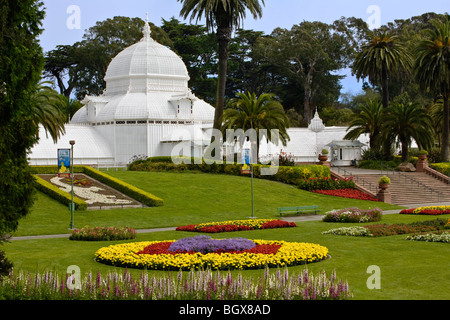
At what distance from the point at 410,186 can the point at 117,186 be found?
23.3 m

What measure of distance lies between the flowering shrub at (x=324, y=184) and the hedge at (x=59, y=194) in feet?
57.0

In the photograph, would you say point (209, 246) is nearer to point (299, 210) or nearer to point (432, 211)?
point (299, 210)

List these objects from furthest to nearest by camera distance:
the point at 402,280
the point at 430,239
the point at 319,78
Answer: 1. the point at 319,78
2. the point at 430,239
3. the point at 402,280

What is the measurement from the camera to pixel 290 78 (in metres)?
89.7

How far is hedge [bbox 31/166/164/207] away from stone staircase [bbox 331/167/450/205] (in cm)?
1743

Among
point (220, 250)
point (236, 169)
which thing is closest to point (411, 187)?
point (236, 169)

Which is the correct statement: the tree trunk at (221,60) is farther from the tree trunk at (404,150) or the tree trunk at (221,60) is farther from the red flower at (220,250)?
the red flower at (220,250)

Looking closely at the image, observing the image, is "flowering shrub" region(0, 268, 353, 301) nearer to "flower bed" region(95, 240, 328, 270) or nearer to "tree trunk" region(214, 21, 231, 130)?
"flower bed" region(95, 240, 328, 270)

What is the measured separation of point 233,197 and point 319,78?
173 feet

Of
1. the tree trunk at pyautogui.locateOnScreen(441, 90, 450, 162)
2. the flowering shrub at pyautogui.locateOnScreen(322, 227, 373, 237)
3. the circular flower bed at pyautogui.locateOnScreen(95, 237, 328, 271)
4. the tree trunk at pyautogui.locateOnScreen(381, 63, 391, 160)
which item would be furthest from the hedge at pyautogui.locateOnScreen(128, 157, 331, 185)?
the circular flower bed at pyautogui.locateOnScreen(95, 237, 328, 271)

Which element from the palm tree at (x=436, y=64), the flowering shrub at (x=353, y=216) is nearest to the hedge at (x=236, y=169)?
the flowering shrub at (x=353, y=216)

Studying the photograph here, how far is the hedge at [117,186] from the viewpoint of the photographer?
113 feet
